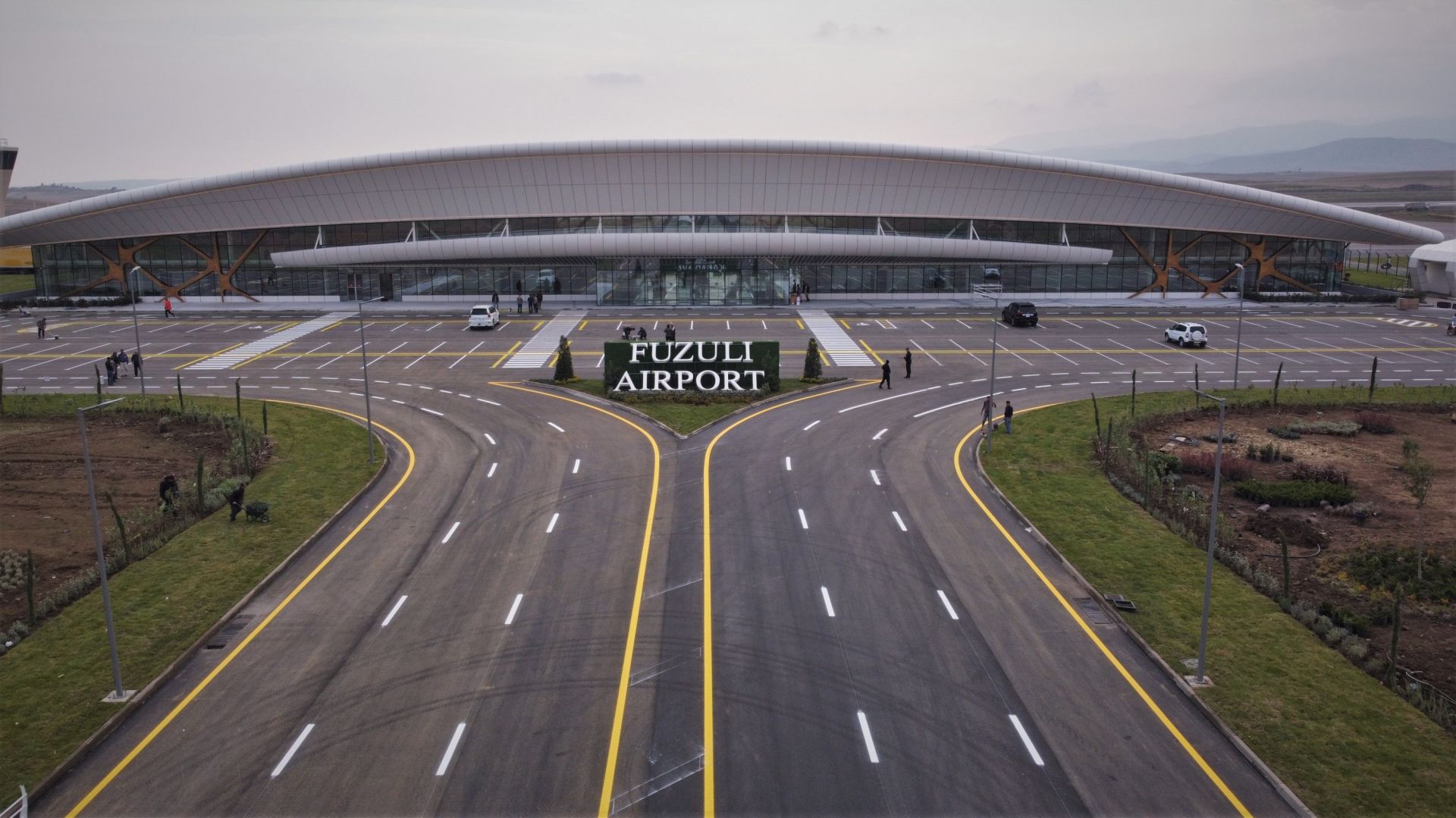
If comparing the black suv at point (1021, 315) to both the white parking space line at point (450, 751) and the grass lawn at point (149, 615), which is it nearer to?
the grass lawn at point (149, 615)

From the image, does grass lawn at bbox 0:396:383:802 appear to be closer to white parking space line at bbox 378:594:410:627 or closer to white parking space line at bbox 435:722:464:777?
white parking space line at bbox 378:594:410:627

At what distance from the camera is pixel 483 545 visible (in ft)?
90.8

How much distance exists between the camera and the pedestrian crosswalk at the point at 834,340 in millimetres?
56531

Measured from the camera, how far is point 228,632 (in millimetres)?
22453

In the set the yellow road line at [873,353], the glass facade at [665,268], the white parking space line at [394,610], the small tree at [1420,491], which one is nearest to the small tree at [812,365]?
the yellow road line at [873,353]

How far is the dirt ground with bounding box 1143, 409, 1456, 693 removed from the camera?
2211 cm

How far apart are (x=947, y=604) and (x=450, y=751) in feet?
40.5

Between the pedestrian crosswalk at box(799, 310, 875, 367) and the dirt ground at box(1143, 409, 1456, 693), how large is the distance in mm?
19491

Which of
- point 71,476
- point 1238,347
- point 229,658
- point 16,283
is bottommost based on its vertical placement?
point 229,658

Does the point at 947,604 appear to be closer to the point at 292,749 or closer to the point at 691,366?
the point at 292,749

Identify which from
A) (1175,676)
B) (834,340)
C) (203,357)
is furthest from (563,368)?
(1175,676)

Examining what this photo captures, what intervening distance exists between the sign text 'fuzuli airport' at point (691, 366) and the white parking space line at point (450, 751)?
29061 millimetres

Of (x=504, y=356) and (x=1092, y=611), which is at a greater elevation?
(x=504, y=356)

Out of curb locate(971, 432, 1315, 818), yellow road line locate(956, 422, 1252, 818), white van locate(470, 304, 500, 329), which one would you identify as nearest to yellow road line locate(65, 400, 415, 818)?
yellow road line locate(956, 422, 1252, 818)
